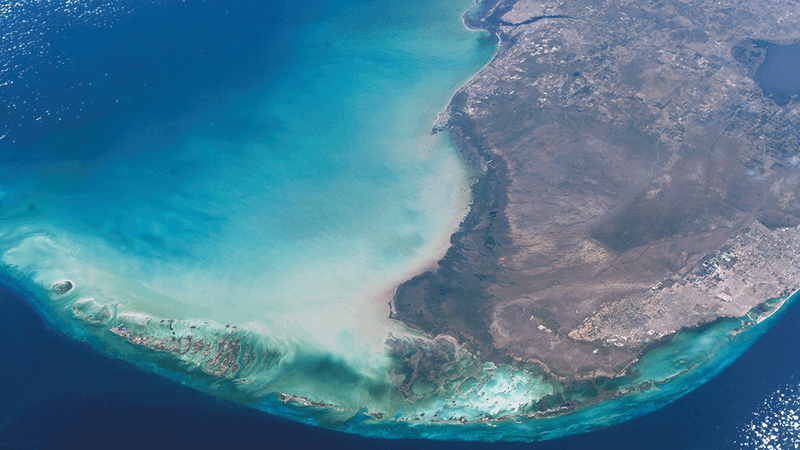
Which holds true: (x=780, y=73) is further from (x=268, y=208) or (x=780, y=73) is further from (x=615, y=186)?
(x=268, y=208)

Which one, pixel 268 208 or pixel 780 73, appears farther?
pixel 780 73

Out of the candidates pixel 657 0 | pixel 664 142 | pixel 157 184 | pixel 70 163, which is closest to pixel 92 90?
pixel 70 163

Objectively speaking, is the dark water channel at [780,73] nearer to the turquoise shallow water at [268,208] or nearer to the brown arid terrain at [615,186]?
the brown arid terrain at [615,186]

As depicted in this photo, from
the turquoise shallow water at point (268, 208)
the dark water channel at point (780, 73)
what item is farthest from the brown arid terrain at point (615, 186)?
the turquoise shallow water at point (268, 208)

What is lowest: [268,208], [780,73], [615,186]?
[268,208]

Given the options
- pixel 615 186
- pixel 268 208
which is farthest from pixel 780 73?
pixel 268 208

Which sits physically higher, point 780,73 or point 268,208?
point 780,73

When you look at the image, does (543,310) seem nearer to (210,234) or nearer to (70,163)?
(210,234)

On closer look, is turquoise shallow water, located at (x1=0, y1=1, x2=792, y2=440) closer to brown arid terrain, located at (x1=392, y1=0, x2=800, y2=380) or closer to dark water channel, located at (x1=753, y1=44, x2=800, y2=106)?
brown arid terrain, located at (x1=392, y1=0, x2=800, y2=380)
